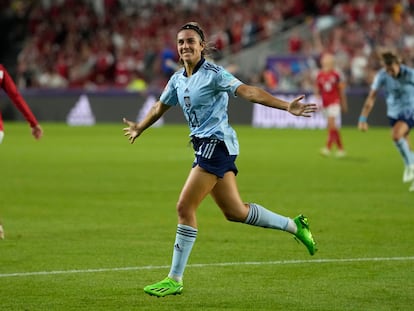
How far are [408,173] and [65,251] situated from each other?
26.6 ft

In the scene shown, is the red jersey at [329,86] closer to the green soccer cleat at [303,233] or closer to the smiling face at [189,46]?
the green soccer cleat at [303,233]

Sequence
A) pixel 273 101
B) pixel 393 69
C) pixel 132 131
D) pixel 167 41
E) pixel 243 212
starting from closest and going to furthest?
pixel 273 101, pixel 243 212, pixel 132 131, pixel 393 69, pixel 167 41

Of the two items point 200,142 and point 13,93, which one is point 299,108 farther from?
point 13,93

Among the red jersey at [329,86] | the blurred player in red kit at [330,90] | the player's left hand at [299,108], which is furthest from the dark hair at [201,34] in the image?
the red jersey at [329,86]

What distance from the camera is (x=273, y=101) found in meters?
7.92

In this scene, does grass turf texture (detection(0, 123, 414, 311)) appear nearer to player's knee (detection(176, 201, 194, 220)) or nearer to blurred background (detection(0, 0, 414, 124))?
player's knee (detection(176, 201, 194, 220))

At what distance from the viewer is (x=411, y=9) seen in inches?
1394

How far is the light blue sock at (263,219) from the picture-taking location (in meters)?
8.85

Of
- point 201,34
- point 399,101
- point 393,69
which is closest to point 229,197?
point 201,34

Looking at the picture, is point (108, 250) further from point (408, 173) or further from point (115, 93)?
point (115, 93)

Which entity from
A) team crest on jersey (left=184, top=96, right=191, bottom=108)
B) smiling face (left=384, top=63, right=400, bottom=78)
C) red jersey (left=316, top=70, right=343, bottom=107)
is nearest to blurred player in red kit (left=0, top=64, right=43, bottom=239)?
team crest on jersey (left=184, top=96, right=191, bottom=108)

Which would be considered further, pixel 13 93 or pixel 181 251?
pixel 13 93

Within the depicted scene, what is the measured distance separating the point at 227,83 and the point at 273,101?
503 millimetres

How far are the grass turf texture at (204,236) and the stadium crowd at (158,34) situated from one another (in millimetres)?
11511
